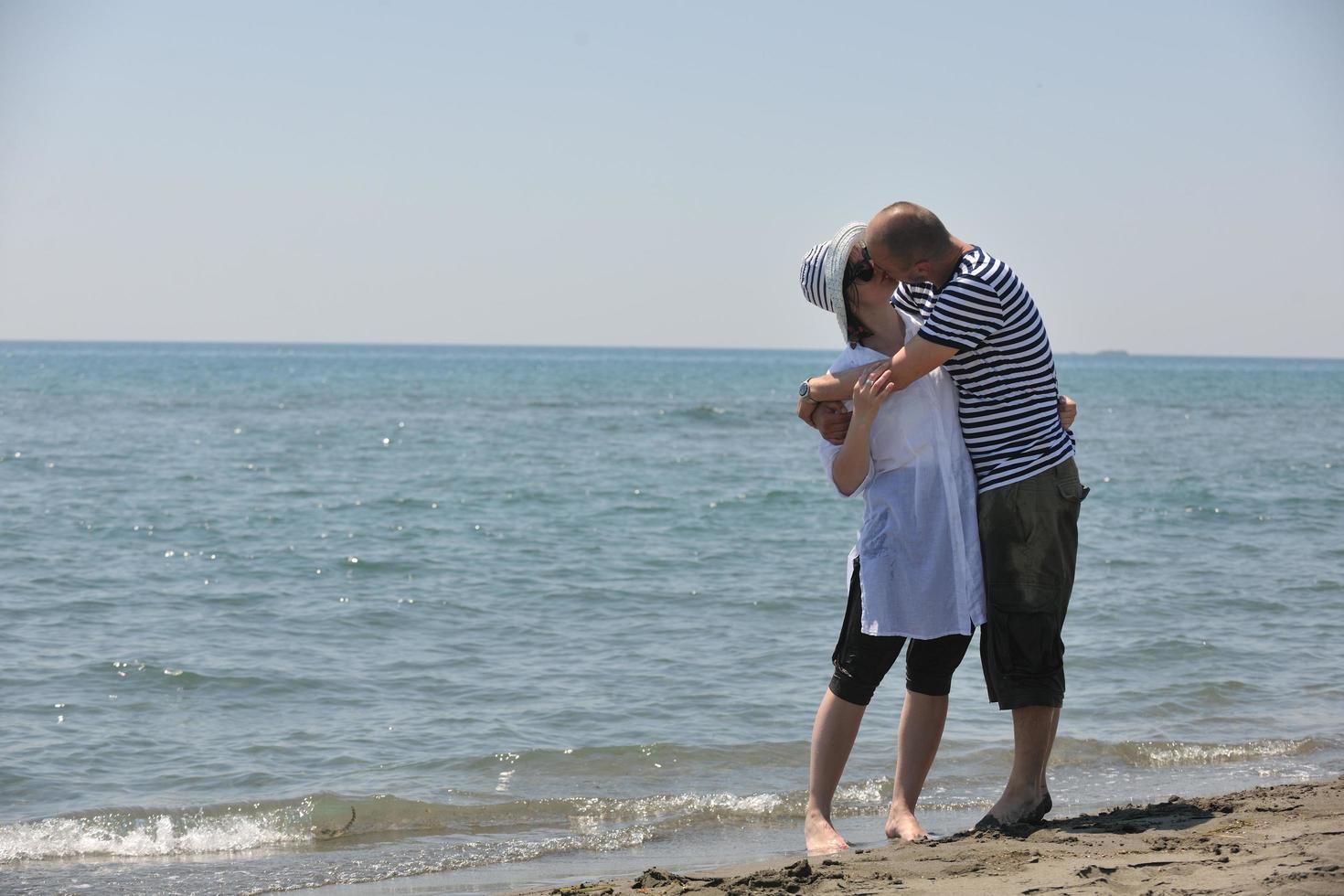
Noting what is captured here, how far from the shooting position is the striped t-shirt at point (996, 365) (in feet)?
11.0

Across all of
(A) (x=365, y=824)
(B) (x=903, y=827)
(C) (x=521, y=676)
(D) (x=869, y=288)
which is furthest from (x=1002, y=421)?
(C) (x=521, y=676)

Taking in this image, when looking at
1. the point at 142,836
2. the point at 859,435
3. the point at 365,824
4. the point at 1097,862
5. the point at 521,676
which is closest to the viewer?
the point at 1097,862

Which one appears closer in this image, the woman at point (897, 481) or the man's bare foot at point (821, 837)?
the woman at point (897, 481)

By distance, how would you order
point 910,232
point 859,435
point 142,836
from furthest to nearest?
point 142,836
point 859,435
point 910,232

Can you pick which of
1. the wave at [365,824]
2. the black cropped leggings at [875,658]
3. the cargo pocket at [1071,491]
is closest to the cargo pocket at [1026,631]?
the black cropped leggings at [875,658]

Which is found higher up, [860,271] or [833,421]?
[860,271]

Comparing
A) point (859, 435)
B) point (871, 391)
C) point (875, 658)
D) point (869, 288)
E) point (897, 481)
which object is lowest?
point (875, 658)

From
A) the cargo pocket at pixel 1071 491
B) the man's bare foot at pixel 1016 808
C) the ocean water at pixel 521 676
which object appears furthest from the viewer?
the ocean water at pixel 521 676

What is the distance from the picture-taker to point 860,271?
3.55 meters

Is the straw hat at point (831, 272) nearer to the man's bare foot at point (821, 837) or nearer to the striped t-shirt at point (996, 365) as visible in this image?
the striped t-shirt at point (996, 365)

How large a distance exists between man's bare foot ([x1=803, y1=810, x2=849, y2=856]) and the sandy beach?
0.50 ft

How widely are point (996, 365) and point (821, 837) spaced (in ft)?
5.02

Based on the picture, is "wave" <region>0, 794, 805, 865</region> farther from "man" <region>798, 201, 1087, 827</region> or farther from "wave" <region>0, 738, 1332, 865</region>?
"man" <region>798, 201, 1087, 827</region>

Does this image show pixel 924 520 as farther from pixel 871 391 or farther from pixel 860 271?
pixel 860 271
